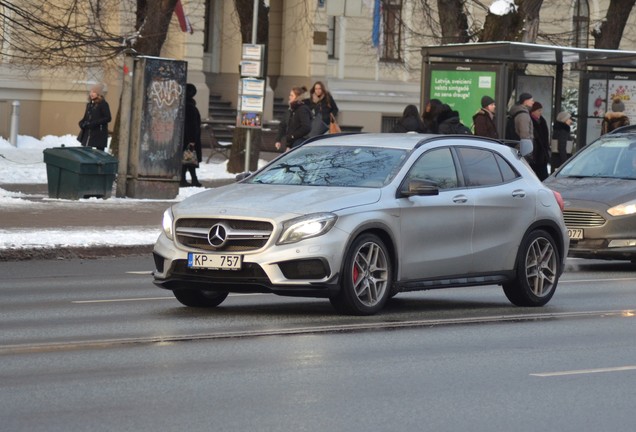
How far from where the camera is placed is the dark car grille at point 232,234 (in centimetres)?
1218

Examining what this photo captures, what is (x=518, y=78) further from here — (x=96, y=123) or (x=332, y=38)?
(x=332, y=38)

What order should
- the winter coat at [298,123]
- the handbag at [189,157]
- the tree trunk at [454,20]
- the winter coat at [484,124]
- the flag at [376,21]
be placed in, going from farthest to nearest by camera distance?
the flag at [376,21], the tree trunk at [454,20], the handbag at [189,157], the winter coat at [298,123], the winter coat at [484,124]

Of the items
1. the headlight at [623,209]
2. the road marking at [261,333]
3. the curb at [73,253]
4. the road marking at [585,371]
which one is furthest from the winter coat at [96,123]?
the road marking at [585,371]

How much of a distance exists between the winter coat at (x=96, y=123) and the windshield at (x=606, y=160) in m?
11.4

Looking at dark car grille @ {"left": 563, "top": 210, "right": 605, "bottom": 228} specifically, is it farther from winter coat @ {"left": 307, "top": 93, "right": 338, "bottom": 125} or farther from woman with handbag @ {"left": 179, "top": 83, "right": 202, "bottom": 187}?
woman with handbag @ {"left": 179, "top": 83, "right": 202, "bottom": 187}

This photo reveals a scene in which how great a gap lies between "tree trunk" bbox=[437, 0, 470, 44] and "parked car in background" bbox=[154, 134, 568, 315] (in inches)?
723

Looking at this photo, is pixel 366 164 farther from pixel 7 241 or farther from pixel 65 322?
pixel 7 241

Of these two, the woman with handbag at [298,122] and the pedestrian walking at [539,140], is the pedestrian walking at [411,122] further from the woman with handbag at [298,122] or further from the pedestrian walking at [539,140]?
the pedestrian walking at [539,140]

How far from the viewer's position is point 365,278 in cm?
1259

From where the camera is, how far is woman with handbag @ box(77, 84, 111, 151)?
29.5 meters

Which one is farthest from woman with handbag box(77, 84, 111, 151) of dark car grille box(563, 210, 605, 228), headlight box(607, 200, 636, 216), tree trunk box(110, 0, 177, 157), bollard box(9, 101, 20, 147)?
headlight box(607, 200, 636, 216)

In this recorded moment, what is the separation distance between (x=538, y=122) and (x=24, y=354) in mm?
18183

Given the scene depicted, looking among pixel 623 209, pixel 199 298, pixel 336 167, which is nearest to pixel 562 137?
pixel 623 209

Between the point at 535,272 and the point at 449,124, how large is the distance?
9339 mm
